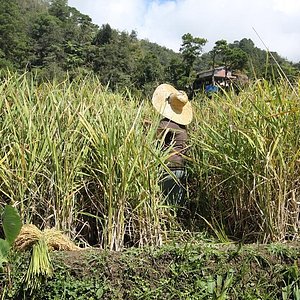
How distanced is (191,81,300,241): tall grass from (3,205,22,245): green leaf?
1.14 m

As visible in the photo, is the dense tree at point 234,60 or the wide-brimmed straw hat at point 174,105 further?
the dense tree at point 234,60

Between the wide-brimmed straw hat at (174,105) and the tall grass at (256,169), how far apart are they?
0.66 metres

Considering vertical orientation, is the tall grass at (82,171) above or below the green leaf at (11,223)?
above

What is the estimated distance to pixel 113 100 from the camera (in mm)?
3000

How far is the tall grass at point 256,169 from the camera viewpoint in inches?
96.0

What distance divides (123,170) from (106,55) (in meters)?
9.17

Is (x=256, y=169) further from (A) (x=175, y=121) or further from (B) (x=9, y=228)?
(B) (x=9, y=228)

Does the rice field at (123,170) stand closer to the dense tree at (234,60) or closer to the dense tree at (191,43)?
the dense tree at (234,60)

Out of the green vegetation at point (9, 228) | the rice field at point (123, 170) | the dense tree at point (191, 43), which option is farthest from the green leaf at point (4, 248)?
the dense tree at point (191, 43)

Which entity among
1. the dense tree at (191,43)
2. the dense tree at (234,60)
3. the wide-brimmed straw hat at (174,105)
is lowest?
the wide-brimmed straw hat at (174,105)

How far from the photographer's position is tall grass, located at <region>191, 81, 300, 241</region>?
2.44 metres

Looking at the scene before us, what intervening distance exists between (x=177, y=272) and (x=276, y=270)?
48cm

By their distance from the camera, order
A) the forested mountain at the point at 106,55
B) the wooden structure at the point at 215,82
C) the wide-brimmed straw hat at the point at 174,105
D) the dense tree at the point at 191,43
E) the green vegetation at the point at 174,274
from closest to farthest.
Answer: the green vegetation at the point at 174,274
the wide-brimmed straw hat at the point at 174,105
the wooden structure at the point at 215,82
the forested mountain at the point at 106,55
the dense tree at the point at 191,43

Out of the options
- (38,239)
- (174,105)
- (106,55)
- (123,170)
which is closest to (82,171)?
(123,170)
